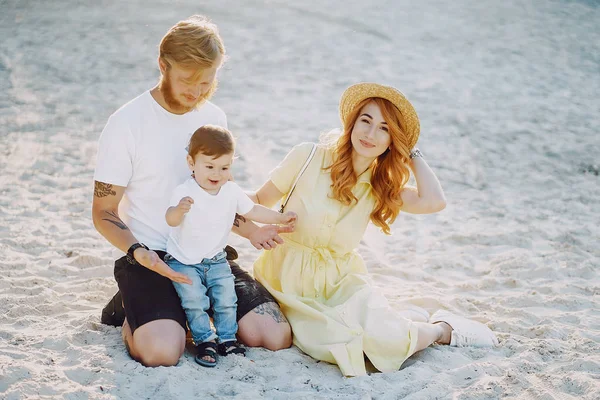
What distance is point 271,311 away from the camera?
3635 mm

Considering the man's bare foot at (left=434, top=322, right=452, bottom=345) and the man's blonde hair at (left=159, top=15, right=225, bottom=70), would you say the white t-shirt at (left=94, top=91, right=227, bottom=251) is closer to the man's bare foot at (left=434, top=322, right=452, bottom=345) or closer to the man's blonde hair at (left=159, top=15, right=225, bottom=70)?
the man's blonde hair at (left=159, top=15, right=225, bottom=70)

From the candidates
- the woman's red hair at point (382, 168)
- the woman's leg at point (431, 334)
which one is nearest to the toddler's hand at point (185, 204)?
the woman's red hair at point (382, 168)

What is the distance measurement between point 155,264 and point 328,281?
1046 mm

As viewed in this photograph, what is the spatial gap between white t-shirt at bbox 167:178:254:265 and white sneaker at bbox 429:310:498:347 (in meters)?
1.40

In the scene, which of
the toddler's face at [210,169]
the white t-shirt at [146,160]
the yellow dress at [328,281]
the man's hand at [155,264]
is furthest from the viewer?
the yellow dress at [328,281]

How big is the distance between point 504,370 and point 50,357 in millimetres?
2262

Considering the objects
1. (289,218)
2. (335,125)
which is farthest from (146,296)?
(335,125)

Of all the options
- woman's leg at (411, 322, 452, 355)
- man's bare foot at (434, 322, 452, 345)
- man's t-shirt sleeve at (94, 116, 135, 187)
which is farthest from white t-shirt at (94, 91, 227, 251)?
man's bare foot at (434, 322, 452, 345)

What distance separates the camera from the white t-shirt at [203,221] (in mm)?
3361

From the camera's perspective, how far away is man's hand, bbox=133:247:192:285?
3.16 m

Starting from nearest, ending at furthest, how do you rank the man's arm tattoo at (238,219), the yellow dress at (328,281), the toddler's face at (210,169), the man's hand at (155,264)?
1. the man's hand at (155,264)
2. the toddler's face at (210,169)
3. the yellow dress at (328,281)
4. the man's arm tattoo at (238,219)

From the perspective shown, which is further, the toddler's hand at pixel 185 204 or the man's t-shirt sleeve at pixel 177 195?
the man's t-shirt sleeve at pixel 177 195

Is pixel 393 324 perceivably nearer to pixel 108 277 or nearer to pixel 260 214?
pixel 260 214

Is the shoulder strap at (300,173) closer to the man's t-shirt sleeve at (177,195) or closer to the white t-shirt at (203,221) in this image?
the white t-shirt at (203,221)
